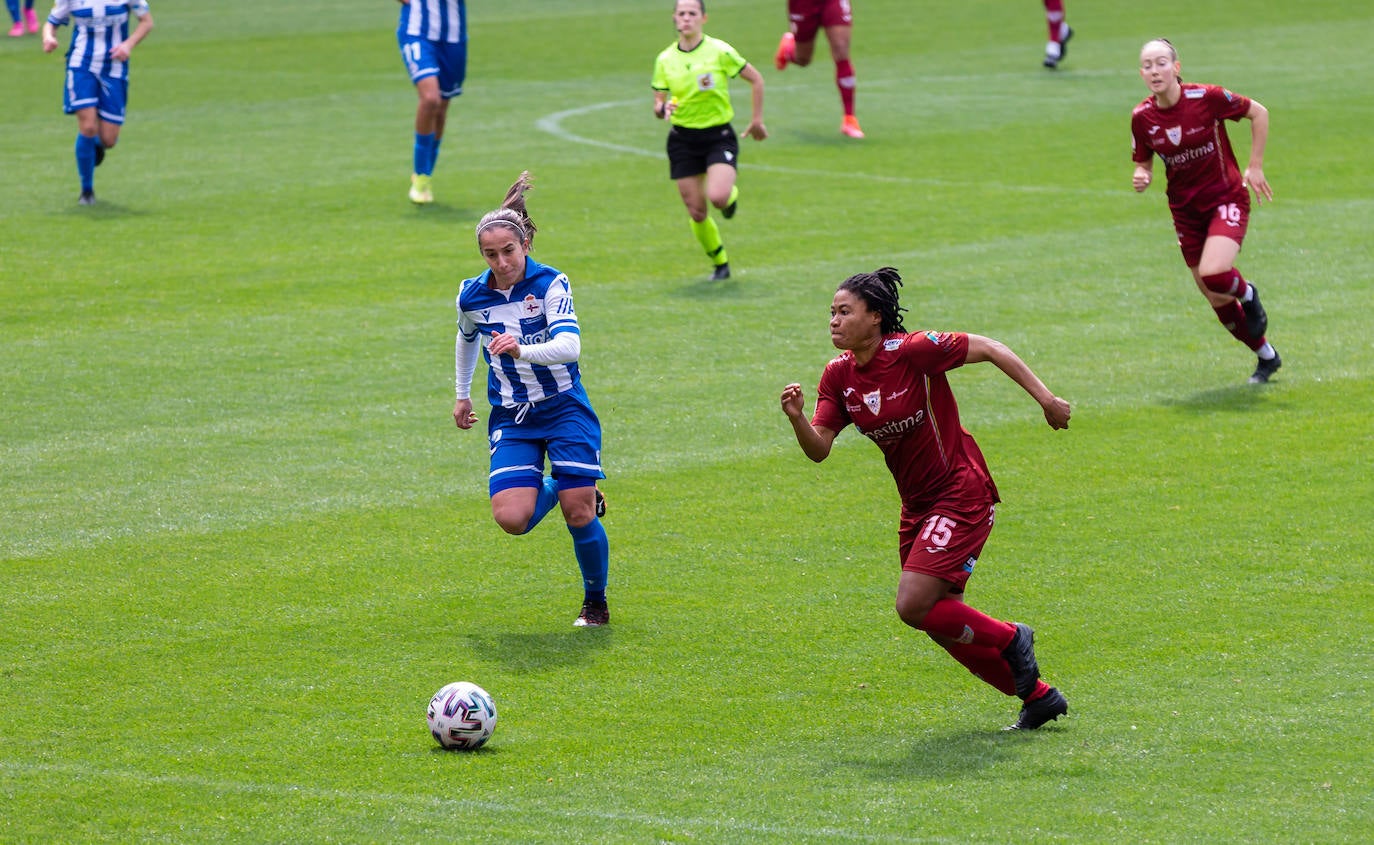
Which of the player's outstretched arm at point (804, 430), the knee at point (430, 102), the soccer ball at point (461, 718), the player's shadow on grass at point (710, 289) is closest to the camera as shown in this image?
the player's outstretched arm at point (804, 430)

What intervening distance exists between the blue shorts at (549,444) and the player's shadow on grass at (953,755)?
7.21ft

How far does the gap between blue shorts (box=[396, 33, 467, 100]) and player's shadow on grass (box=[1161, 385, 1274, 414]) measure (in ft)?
29.6

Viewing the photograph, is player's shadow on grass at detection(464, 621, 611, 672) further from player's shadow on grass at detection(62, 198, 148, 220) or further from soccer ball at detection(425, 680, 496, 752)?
player's shadow on grass at detection(62, 198, 148, 220)

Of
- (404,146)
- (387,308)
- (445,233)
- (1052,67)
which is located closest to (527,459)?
(387,308)

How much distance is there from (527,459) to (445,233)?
9.07 meters

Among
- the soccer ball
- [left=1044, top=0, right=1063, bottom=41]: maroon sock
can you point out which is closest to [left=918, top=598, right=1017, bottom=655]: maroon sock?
the soccer ball

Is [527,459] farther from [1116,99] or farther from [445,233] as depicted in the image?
[1116,99]

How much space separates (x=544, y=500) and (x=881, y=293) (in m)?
2.22

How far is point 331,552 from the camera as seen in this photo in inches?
355

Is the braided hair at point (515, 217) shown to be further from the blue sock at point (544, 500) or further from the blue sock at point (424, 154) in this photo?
the blue sock at point (424, 154)

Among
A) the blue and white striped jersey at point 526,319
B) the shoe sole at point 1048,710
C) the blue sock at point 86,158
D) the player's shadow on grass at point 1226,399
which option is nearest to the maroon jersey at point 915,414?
the shoe sole at point 1048,710

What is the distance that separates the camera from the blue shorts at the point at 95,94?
1731 cm

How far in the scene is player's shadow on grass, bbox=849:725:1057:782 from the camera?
20.7ft

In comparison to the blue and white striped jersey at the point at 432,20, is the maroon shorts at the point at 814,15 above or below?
below
